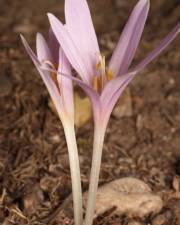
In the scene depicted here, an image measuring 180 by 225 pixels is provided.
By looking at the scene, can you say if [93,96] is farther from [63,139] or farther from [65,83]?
[63,139]

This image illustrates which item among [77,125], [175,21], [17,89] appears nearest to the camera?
A: [77,125]

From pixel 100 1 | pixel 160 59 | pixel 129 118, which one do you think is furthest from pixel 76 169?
pixel 100 1

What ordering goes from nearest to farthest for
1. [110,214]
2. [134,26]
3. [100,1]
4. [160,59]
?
[134,26] < [110,214] < [160,59] < [100,1]

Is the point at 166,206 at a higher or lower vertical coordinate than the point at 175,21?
lower

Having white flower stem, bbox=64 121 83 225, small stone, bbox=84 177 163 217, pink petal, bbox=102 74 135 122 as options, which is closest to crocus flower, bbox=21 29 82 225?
white flower stem, bbox=64 121 83 225

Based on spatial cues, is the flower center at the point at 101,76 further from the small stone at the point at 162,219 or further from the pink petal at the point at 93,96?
the small stone at the point at 162,219

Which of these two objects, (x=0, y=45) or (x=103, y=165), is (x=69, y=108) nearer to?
(x=103, y=165)

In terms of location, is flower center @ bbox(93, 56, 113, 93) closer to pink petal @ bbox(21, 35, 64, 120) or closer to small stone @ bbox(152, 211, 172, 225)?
pink petal @ bbox(21, 35, 64, 120)
